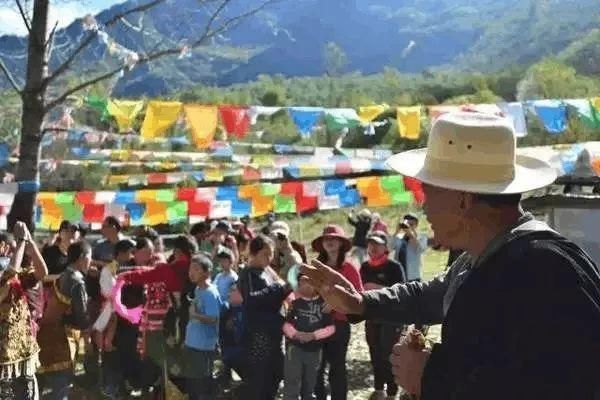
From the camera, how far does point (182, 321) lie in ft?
26.6

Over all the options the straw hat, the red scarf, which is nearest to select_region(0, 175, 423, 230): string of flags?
the red scarf

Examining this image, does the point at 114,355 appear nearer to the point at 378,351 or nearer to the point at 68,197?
the point at 378,351

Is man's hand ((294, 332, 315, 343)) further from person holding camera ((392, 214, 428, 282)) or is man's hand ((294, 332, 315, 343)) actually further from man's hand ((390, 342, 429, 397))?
man's hand ((390, 342, 429, 397))

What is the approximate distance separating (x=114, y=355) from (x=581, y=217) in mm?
4273

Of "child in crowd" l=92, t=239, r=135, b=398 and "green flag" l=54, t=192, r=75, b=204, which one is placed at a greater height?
"green flag" l=54, t=192, r=75, b=204

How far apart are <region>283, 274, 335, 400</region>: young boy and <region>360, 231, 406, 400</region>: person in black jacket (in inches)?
28.2

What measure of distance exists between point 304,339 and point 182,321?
1.50 m

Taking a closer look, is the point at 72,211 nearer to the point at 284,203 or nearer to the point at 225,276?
the point at 284,203

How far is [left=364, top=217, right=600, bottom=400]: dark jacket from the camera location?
6.92 ft

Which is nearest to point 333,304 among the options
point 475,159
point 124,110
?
point 475,159

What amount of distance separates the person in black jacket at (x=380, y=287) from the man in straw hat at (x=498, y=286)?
506cm

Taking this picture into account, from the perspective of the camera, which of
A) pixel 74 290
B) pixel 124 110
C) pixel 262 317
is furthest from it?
pixel 124 110

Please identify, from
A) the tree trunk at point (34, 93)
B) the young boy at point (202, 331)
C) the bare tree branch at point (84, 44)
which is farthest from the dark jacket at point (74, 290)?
the bare tree branch at point (84, 44)

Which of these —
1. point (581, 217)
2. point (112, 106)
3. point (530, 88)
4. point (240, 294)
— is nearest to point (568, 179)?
point (581, 217)
